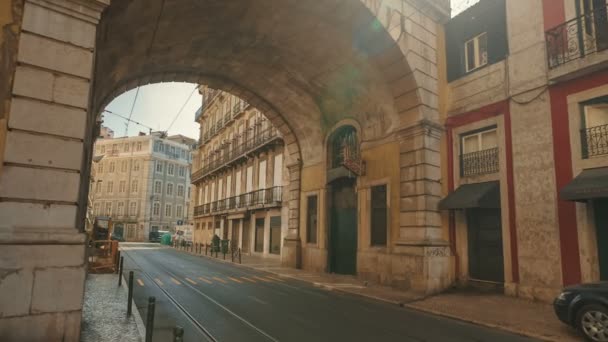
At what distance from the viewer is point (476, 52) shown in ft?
44.3

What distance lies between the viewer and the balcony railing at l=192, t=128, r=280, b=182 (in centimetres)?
2798

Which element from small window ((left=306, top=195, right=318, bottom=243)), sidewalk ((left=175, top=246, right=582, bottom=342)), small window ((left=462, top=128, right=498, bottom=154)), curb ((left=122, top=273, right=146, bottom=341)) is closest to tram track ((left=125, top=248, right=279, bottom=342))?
curb ((left=122, top=273, right=146, bottom=341))

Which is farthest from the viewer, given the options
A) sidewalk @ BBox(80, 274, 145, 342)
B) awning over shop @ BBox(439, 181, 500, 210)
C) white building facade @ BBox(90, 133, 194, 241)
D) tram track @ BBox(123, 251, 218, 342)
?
white building facade @ BBox(90, 133, 194, 241)

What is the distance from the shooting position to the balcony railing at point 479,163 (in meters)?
12.2

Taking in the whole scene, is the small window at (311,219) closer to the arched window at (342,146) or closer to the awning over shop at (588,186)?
the arched window at (342,146)

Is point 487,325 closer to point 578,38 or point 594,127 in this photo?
point 594,127

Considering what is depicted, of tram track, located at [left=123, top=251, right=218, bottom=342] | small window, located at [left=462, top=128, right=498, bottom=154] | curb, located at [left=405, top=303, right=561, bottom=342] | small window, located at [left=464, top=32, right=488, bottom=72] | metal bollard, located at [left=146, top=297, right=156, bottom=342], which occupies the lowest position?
curb, located at [left=405, top=303, right=561, bottom=342]

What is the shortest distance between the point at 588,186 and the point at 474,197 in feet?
10.4

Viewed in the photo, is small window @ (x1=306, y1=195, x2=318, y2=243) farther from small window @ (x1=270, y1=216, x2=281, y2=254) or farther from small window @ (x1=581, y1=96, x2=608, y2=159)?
small window @ (x1=581, y1=96, x2=608, y2=159)

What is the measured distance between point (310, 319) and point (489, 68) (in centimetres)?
990

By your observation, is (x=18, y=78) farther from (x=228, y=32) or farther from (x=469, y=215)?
(x=469, y=215)

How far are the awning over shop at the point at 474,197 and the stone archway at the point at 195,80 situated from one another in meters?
0.71

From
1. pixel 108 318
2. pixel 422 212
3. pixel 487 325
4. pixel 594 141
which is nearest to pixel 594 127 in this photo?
pixel 594 141

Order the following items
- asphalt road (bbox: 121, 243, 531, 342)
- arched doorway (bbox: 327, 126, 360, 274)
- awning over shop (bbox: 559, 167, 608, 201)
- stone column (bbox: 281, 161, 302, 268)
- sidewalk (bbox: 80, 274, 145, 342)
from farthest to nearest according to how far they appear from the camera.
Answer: stone column (bbox: 281, 161, 302, 268)
arched doorway (bbox: 327, 126, 360, 274)
awning over shop (bbox: 559, 167, 608, 201)
asphalt road (bbox: 121, 243, 531, 342)
sidewalk (bbox: 80, 274, 145, 342)
